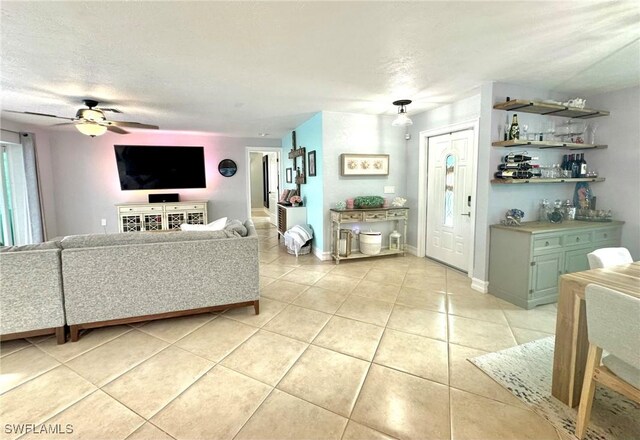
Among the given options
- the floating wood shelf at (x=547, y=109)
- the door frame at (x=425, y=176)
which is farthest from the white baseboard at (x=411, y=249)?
the floating wood shelf at (x=547, y=109)

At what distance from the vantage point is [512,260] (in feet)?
9.93

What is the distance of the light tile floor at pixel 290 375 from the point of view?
1.53m

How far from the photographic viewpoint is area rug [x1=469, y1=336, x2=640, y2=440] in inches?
58.7

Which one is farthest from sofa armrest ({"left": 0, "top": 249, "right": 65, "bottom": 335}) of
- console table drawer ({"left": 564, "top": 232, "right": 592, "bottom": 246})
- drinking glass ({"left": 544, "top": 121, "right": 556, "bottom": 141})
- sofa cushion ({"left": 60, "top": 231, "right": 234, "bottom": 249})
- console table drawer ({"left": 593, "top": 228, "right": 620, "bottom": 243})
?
console table drawer ({"left": 593, "top": 228, "right": 620, "bottom": 243})

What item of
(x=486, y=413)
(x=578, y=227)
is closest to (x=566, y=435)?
(x=486, y=413)

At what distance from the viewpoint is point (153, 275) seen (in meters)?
2.45

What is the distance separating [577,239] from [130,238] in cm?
446

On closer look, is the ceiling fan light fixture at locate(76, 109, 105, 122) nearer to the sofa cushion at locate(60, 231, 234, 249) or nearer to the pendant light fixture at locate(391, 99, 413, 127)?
the sofa cushion at locate(60, 231, 234, 249)

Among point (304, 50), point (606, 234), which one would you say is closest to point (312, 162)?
point (304, 50)

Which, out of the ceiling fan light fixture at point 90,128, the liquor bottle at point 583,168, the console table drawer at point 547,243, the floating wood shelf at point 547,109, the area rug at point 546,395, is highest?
the floating wood shelf at point 547,109

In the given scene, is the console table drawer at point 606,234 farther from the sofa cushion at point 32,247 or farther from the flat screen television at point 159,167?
the flat screen television at point 159,167

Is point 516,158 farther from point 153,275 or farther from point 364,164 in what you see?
point 153,275

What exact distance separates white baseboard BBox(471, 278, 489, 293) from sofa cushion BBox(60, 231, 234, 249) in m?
2.85

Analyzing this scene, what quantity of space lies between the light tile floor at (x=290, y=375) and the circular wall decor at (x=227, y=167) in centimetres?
456
